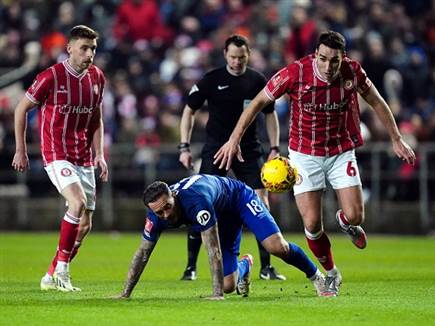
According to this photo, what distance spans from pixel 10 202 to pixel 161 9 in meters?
5.80

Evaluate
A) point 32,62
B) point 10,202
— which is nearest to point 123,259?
point 10,202

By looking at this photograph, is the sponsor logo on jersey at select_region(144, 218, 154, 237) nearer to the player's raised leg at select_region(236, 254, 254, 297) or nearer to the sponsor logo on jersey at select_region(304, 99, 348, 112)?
the player's raised leg at select_region(236, 254, 254, 297)

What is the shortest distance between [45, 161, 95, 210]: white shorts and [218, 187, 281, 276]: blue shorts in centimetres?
188

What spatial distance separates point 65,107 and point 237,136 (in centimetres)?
241

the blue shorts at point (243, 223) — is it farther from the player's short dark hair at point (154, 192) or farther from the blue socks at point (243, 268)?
the player's short dark hair at point (154, 192)

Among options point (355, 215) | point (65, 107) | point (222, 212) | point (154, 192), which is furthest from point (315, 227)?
point (65, 107)

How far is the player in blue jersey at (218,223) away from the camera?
11320 millimetres

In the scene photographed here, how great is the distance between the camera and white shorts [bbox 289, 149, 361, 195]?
514 inches

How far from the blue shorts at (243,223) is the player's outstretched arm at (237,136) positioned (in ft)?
1.28

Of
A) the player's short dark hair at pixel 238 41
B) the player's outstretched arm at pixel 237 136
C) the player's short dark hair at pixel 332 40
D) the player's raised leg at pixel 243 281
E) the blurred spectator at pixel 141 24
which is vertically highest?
the blurred spectator at pixel 141 24

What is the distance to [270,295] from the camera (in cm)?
1261

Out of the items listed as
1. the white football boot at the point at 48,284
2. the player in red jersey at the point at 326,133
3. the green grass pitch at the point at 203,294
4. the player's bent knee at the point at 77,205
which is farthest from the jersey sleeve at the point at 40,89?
the player in red jersey at the point at 326,133

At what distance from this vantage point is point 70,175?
1355 centimetres

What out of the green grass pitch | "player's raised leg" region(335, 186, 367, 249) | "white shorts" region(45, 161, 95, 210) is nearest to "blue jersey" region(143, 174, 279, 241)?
the green grass pitch
